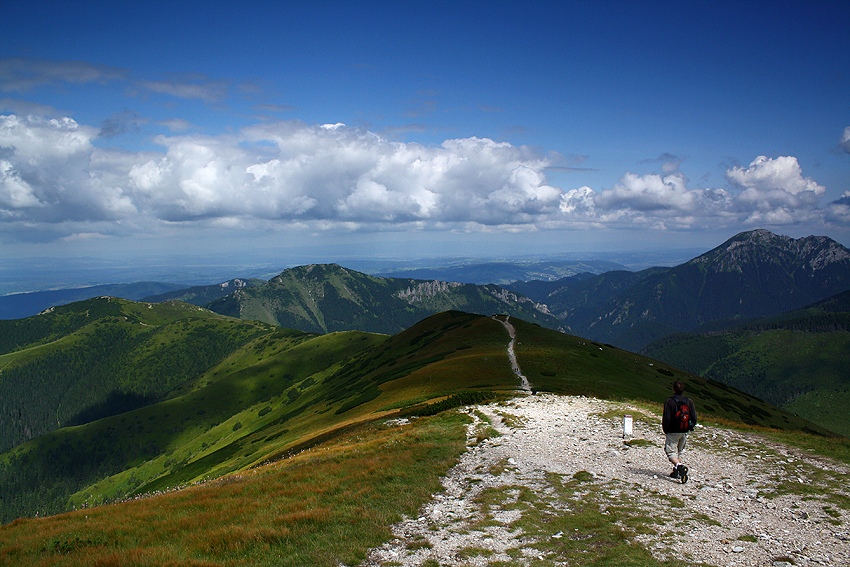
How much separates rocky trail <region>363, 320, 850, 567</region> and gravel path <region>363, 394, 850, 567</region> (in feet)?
0.15

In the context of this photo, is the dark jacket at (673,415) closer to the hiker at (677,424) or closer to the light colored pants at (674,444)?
the hiker at (677,424)

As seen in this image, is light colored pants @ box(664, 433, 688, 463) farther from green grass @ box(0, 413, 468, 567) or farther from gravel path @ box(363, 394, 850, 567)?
green grass @ box(0, 413, 468, 567)

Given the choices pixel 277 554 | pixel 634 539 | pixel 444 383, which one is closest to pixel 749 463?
pixel 634 539

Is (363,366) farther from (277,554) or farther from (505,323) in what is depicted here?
(277,554)

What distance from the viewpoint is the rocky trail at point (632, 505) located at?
528 inches

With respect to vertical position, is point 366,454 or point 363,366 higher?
point 366,454

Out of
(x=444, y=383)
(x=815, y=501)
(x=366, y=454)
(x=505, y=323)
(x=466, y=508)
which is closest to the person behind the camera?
(x=815, y=501)

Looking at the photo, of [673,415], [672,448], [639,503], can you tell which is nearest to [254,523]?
[639,503]

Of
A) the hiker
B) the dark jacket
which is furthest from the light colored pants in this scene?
the dark jacket

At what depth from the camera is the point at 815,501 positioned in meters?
16.7

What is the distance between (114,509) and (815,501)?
27.9 m

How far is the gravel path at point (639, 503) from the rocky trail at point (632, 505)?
5cm

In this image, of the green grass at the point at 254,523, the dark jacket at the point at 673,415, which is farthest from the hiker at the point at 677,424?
the green grass at the point at 254,523

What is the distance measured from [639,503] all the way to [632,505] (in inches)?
16.6
